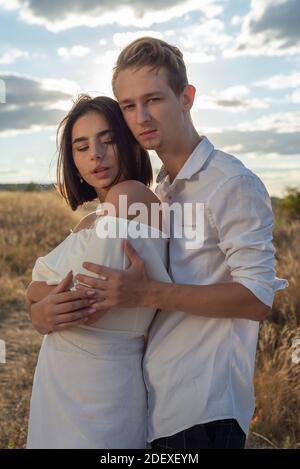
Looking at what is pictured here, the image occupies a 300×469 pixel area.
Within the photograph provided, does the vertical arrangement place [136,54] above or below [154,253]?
above

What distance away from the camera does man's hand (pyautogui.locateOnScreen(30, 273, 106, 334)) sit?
1.96 metres

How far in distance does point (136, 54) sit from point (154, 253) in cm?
65

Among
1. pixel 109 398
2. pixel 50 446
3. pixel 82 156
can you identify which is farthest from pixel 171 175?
pixel 50 446

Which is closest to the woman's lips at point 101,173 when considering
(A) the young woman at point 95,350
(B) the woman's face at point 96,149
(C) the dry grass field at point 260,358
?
(B) the woman's face at point 96,149

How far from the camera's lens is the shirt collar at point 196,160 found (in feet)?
6.75

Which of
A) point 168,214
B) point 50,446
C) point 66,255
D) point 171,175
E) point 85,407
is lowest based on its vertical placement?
point 50,446

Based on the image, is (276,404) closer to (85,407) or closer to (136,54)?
(85,407)

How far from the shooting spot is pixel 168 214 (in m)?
2.13

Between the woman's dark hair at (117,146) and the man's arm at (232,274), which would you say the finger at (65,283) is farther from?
the woman's dark hair at (117,146)

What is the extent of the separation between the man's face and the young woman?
0.17m

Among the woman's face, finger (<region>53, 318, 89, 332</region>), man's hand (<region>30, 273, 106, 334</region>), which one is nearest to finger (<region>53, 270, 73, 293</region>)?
man's hand (<region>30, 273, 106, 334</region>)

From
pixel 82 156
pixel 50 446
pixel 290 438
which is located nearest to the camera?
pixel 50 446

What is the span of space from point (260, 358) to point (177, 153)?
3.14 m

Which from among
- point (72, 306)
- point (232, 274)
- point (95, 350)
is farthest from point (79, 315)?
point (232, 274)
